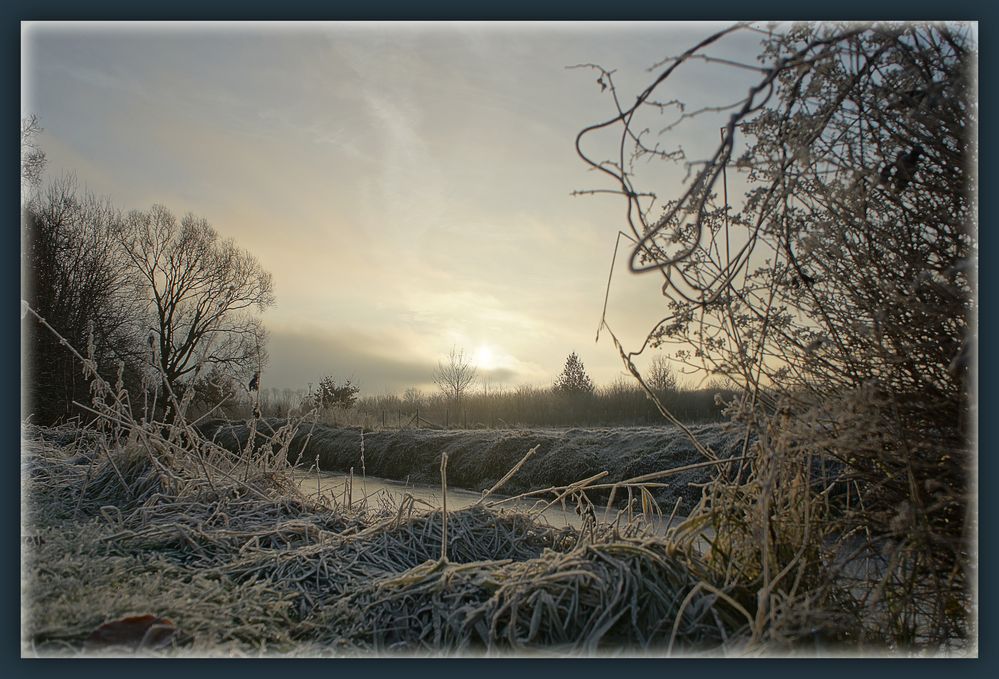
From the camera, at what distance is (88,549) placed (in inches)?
113

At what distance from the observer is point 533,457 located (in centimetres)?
1167

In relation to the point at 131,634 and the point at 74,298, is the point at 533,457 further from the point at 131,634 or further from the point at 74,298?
the point at 74,298

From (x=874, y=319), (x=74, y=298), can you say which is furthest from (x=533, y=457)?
(x=74, y=298)

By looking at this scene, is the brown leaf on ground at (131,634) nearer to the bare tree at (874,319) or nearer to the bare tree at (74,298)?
the bare tree at (874,319)

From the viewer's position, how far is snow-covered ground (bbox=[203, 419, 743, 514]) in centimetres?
950

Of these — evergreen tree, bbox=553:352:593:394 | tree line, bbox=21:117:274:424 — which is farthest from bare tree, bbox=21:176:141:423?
evergreen tree, bbox=553:352:593:394

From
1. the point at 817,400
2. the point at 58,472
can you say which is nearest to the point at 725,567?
the point at 817,400

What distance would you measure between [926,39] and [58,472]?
519 cm

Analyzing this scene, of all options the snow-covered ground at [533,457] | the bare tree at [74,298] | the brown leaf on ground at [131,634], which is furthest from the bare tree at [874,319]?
the bare tree at [74,298]

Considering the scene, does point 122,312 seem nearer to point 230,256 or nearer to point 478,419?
point 230,256

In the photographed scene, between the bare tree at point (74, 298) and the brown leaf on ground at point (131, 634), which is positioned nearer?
the brown leaf on ground at point (131, 634)

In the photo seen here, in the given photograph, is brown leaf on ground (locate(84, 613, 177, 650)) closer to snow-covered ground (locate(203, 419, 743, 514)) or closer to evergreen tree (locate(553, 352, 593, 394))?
snow-covered ground (locate(203, 419, 743, 514))

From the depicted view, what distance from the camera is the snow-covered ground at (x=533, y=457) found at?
9.50m

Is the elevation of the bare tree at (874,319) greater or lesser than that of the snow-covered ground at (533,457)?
greater
